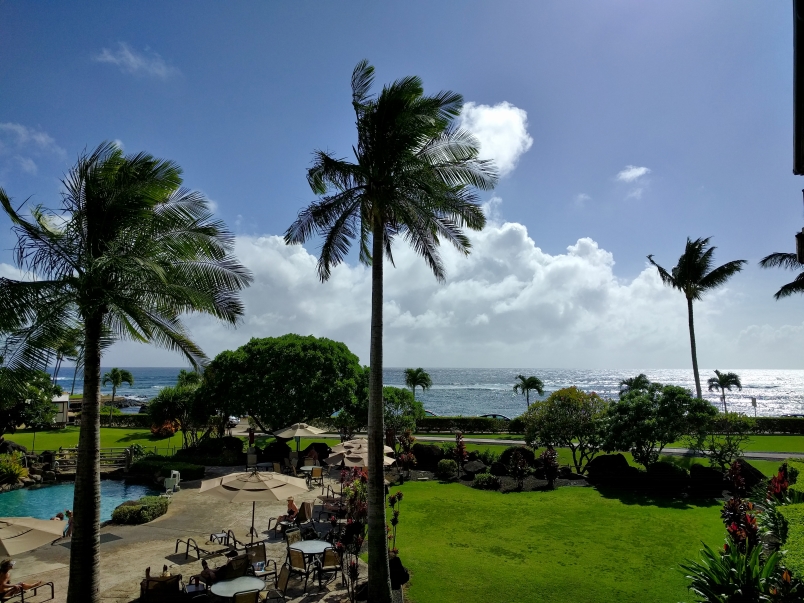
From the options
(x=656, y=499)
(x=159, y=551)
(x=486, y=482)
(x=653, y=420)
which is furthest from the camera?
(x=486, y=482)

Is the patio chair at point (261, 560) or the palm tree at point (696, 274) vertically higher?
the palm tree at point (696, 274)

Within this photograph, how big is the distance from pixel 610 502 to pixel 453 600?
11414 mm

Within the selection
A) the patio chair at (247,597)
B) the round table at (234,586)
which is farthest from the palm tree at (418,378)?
the patio chair at (247,597)

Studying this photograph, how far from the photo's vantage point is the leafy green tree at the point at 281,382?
29.2 meters

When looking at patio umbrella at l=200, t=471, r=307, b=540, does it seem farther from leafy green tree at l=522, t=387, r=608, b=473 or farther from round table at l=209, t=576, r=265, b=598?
leafy green tree at l=522, t=387, r=608, b=473

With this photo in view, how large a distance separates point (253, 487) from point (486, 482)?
12961 mm

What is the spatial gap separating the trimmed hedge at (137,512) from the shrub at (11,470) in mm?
10236

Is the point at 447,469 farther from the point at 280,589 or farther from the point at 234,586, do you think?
the point at 234,586

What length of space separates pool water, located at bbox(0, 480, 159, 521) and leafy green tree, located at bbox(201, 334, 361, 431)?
265 inches

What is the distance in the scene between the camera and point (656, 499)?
20.3 meters

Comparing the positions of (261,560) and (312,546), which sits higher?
(312,546)

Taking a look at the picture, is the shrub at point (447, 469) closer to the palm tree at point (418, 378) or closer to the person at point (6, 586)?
the person at point (6, 586)

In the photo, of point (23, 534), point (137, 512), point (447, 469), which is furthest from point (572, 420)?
point (23, 534)

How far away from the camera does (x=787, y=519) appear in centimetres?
1090
